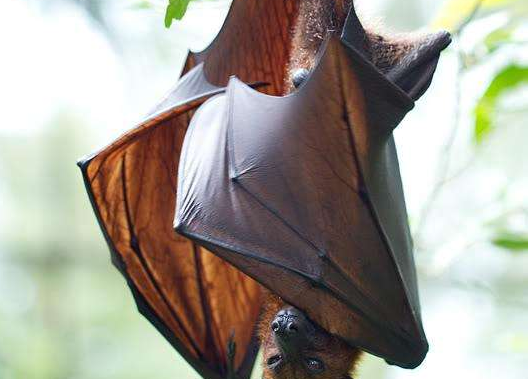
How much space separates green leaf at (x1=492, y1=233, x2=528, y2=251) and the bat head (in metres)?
1.30

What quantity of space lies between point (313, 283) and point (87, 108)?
1075 cm

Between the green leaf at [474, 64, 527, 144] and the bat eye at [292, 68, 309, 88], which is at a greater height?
the bat eye at [292, 68, 309, 88]

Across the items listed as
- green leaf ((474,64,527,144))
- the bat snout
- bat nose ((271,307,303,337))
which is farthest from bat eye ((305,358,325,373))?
green leaf ((474,64,527,144))

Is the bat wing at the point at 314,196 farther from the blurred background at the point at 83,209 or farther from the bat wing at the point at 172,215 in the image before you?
the blurred background at the point at 83,209

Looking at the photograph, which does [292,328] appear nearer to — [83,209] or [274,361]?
[274,361]

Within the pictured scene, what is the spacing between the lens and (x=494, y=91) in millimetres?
5180

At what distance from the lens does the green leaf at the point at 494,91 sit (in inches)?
203

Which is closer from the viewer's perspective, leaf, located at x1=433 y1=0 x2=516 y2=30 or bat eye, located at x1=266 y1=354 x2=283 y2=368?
bat eye, located at x1=266 y1=354 x2=283 y2=368

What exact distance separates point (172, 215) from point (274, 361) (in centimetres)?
103

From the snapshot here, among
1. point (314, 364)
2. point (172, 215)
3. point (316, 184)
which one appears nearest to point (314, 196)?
point (316, 184)

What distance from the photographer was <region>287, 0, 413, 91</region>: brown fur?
4.30 meters

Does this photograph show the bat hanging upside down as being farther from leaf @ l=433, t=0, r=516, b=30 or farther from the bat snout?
leaf @ l=433, t=0, r=516, b=30

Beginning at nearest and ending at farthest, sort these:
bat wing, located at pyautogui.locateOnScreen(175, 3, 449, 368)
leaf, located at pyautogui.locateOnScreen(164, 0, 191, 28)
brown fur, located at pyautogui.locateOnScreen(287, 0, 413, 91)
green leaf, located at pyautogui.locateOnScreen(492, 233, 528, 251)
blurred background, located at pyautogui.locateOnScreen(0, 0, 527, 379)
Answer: leaf, located at pyautogui.locateOnScreen(164, 0, 191, 28) → bat wing, located at pyautogui.locateOnScreen(175, 3, 449, 368) → brown fur, located at pyautogui.locateOnScreen(287, 0, 413, 91) → green leaf, located at pyautogui.locateOnScreen(492, 233, 528, 251) → blurred background, located at pyautogui.locateOnScreen(0, 0, 527, 379)

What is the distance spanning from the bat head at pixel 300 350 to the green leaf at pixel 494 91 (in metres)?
1.78
